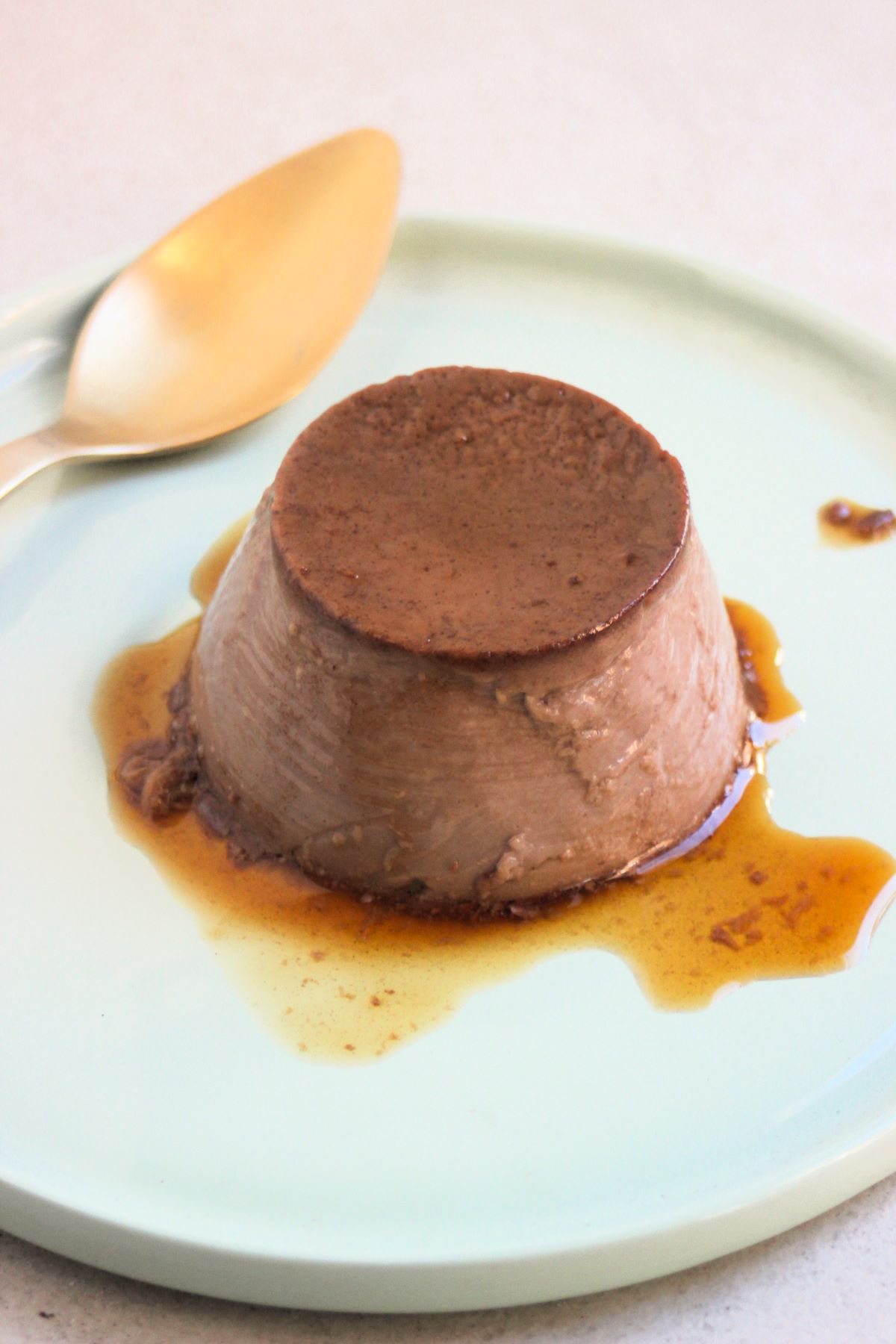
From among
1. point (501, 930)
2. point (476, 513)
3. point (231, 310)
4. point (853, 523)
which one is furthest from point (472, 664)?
point (231, 310)

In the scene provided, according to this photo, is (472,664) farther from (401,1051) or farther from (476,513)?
(401,1051)

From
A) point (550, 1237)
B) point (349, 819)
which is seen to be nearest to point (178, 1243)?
point (550, 1237)

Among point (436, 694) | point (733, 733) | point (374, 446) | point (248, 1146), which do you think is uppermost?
point (374, 446)

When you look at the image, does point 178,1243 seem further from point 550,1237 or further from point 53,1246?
point 550,1237

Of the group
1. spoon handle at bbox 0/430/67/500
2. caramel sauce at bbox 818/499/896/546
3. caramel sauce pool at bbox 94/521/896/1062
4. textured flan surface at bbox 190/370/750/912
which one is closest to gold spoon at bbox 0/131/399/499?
spoon handle at bbox 0/430/67/500

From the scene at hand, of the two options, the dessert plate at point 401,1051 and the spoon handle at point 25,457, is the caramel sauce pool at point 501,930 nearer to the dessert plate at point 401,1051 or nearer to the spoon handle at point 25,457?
the dessert plate at point 401,1051

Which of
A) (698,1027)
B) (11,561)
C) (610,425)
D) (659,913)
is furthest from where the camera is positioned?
(11,561)
